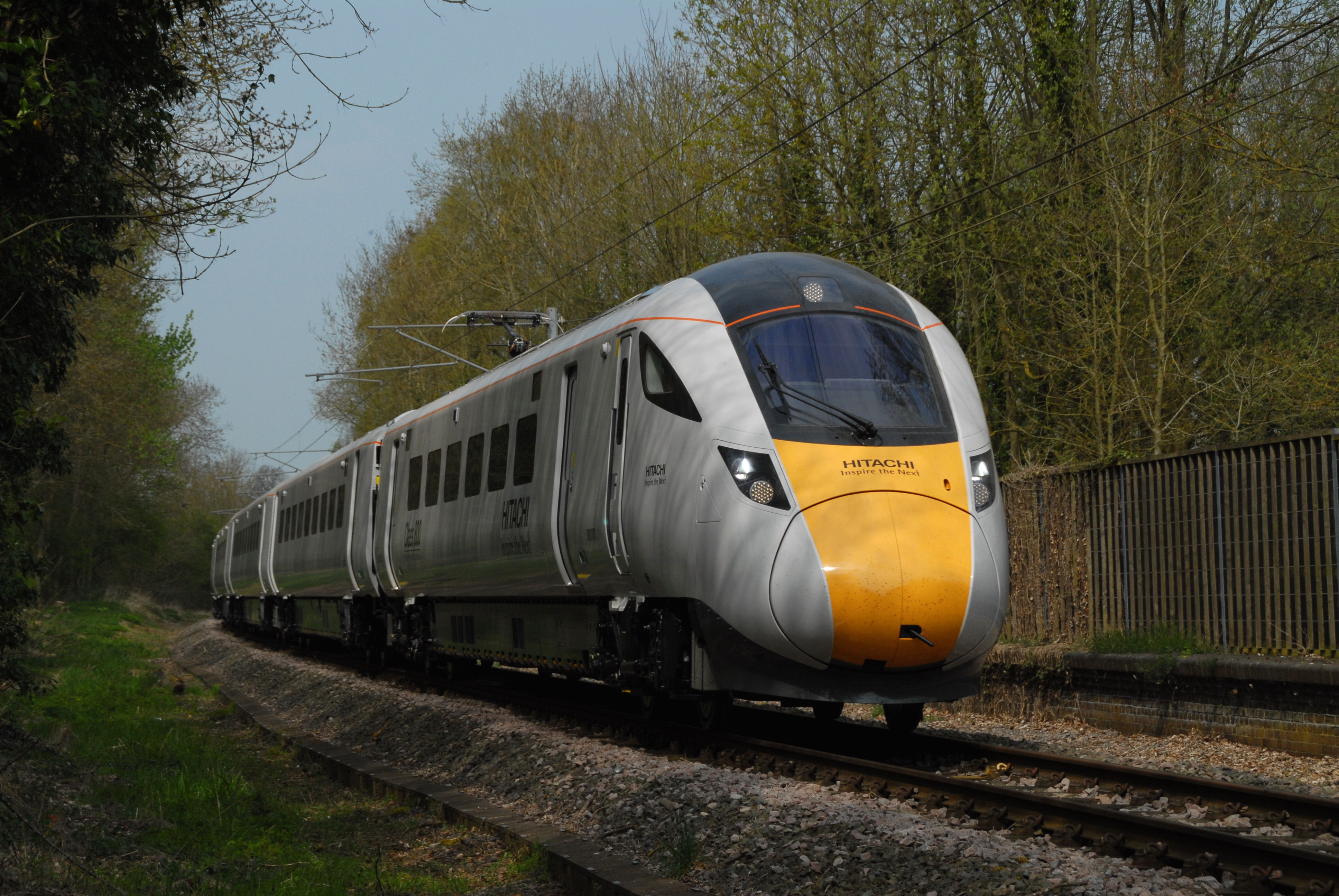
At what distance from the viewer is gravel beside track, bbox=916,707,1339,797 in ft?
25.6

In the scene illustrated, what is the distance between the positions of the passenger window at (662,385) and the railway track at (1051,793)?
221 cm

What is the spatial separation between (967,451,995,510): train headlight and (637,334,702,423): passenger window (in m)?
1.78

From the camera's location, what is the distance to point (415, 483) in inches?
643

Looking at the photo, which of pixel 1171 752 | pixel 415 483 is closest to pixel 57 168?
pixel 1171 752

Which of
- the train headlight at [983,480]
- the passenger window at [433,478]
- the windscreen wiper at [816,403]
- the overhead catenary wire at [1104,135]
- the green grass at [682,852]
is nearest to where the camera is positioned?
the green grass at [682,852]

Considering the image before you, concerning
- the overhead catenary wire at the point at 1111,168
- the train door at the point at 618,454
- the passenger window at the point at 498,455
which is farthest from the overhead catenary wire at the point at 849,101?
the train door at the point at 618,454

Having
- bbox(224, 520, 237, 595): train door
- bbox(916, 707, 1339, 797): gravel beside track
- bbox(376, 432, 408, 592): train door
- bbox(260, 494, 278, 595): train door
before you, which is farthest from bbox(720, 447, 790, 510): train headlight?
bbox(224, 520, 237, 595): train door

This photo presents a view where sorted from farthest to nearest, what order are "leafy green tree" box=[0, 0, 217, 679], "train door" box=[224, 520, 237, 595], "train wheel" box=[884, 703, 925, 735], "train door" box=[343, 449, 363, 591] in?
"train door" box=[224, 520, 237, 595] → "train door" box=[343, 449, 363, 591] → "train wheel" box=[884, 703, 925, 735] → "leafy green tree" box=[0, 0, 217, 679]

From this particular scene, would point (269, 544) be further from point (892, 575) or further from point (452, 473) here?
point (892, 575)

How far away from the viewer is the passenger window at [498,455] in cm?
1252

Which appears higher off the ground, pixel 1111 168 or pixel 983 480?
pixel 1111 168

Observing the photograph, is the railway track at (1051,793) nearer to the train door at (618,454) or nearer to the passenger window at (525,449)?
the train door at (618,454)

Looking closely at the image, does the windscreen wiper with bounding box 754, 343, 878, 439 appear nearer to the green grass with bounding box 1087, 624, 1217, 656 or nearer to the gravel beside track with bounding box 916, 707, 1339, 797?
the gravel beside track with bounding box 916, 707, 1339, 797

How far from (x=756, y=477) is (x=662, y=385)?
1.29 meters
